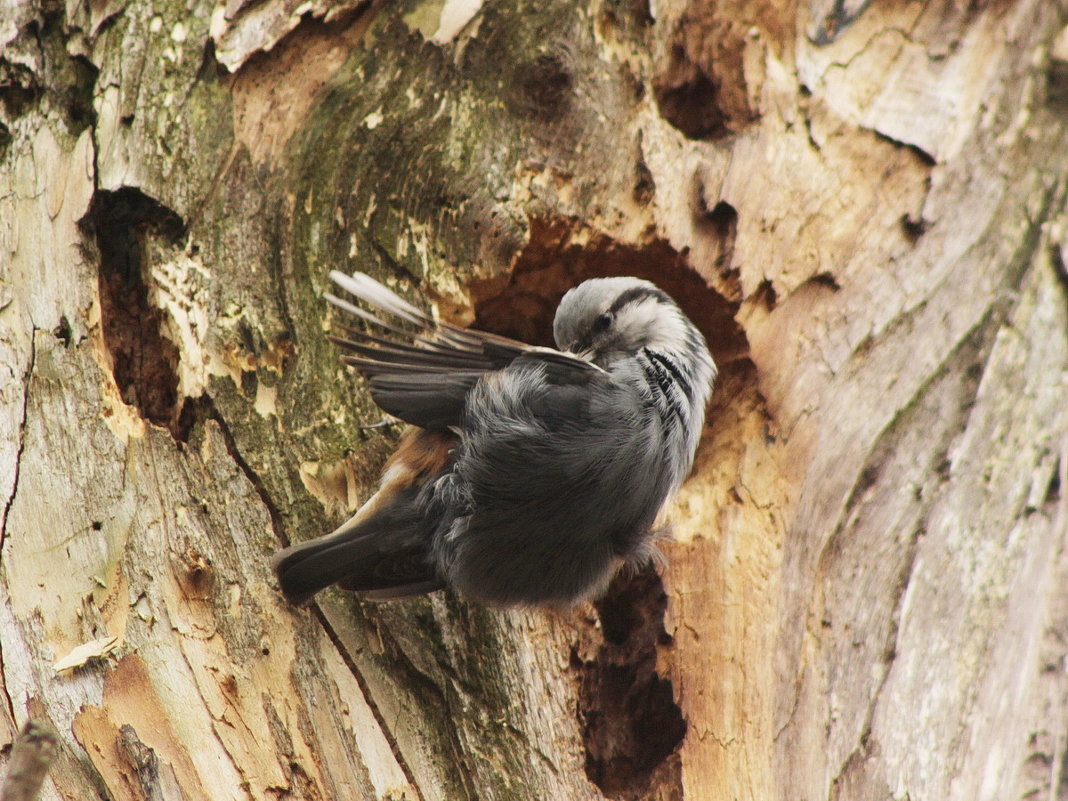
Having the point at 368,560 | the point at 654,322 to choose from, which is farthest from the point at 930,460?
the point at 368,560

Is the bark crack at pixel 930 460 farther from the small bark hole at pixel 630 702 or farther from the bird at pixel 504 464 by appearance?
the bird at pixel 504 464

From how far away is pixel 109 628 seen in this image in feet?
6.49

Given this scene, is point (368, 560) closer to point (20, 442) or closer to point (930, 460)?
point (20, 442)

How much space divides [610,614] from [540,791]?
49cm

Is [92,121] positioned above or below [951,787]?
above

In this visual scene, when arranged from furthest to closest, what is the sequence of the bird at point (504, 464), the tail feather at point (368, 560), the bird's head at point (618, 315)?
the bird's head at point (618, 315)
the bird at point (504, 464)
the tail feather at point (368, 560)

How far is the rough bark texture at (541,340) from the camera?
79.6 inches

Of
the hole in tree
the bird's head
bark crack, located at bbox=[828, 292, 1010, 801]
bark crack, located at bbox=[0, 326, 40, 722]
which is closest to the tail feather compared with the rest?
the hole in tree

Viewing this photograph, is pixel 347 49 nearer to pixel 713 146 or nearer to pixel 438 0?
pixel 438 0

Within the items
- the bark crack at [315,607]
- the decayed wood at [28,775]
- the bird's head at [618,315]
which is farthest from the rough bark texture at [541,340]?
the decayed wood at [28,775]

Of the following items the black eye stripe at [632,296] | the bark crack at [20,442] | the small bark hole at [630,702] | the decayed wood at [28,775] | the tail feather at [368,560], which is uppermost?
the black eye stripe at [632,296]

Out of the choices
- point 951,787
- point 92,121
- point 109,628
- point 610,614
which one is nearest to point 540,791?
point 610,614

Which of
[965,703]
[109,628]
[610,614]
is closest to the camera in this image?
[109,628]

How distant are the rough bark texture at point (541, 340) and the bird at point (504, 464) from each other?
0.34 feet
